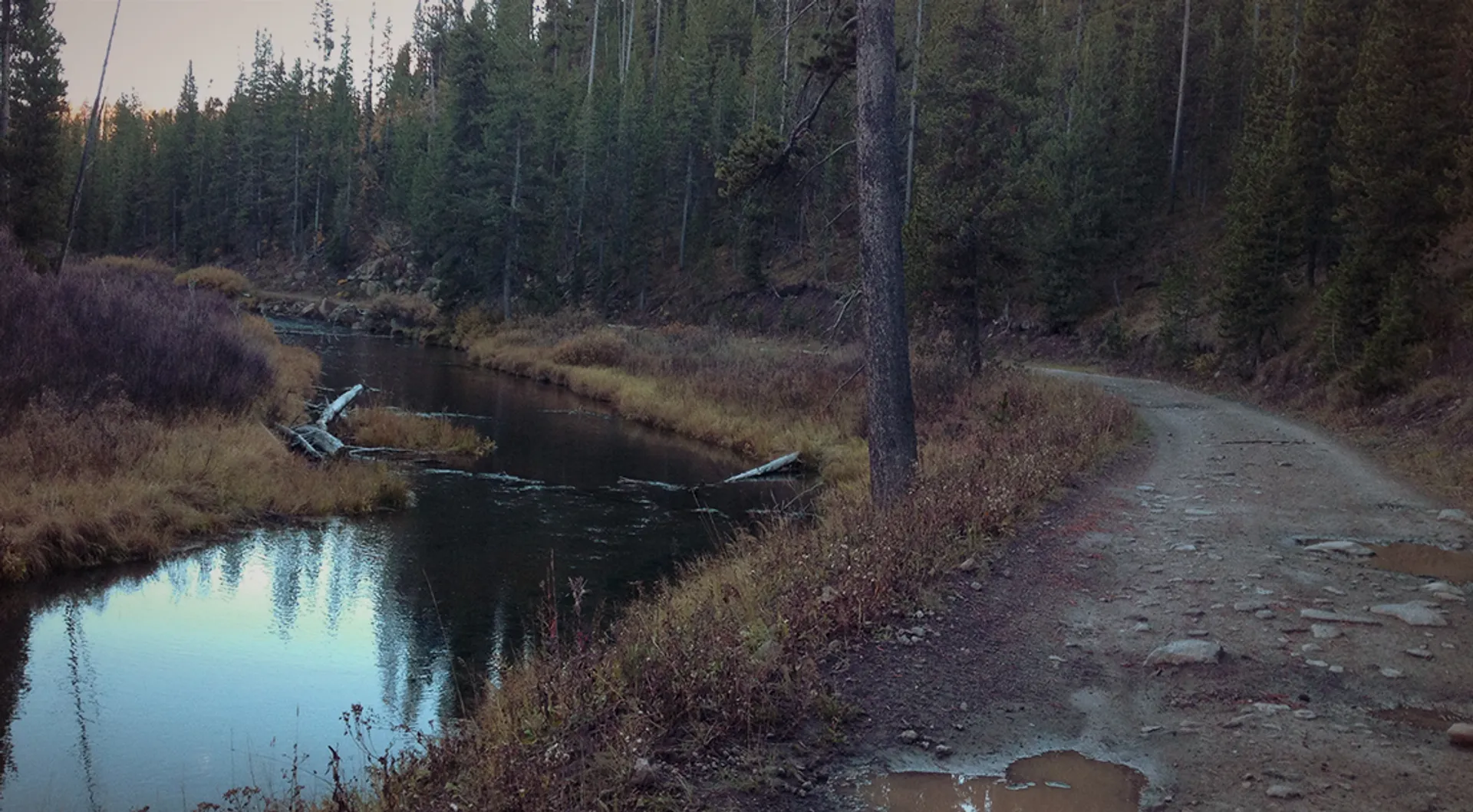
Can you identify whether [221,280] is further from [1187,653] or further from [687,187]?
[1187,653]

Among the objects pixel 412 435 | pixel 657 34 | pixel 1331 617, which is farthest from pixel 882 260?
pixel 657 34

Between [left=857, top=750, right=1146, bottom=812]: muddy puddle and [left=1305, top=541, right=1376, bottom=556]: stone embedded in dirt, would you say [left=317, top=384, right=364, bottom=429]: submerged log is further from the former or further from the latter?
[left=857, top=750, right=1146, bottom=812]: muddy puddle

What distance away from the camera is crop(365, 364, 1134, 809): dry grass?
4320 millimetres

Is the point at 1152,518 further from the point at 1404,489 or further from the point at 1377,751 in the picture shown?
the point at 1377,751

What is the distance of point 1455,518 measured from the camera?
408 inches

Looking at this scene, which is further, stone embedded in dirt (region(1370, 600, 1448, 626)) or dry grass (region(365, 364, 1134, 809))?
stone embedded in dirt (region(1370, 600, 1448, 626))

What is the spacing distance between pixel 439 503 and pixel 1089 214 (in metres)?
32.3

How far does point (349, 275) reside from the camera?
7475cm

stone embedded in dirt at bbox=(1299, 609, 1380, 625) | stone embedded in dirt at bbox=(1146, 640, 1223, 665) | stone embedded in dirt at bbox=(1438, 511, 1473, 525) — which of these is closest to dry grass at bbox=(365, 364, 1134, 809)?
stone embedded in dirt at bbox=(1146, 640, 1223, 665)

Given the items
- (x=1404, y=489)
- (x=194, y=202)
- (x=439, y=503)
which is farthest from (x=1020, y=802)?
(x=194, y=202)

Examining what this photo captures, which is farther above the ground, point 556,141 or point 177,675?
point 556,141

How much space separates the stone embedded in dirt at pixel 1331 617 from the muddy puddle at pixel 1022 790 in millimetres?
2965

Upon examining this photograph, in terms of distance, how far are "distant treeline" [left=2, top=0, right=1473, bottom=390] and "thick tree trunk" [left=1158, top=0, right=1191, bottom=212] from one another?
16.9 inches

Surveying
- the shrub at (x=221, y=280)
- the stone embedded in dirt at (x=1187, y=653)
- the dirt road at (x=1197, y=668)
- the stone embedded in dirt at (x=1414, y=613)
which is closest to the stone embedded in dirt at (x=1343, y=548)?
the dirt road at (x=1197, y=668)
